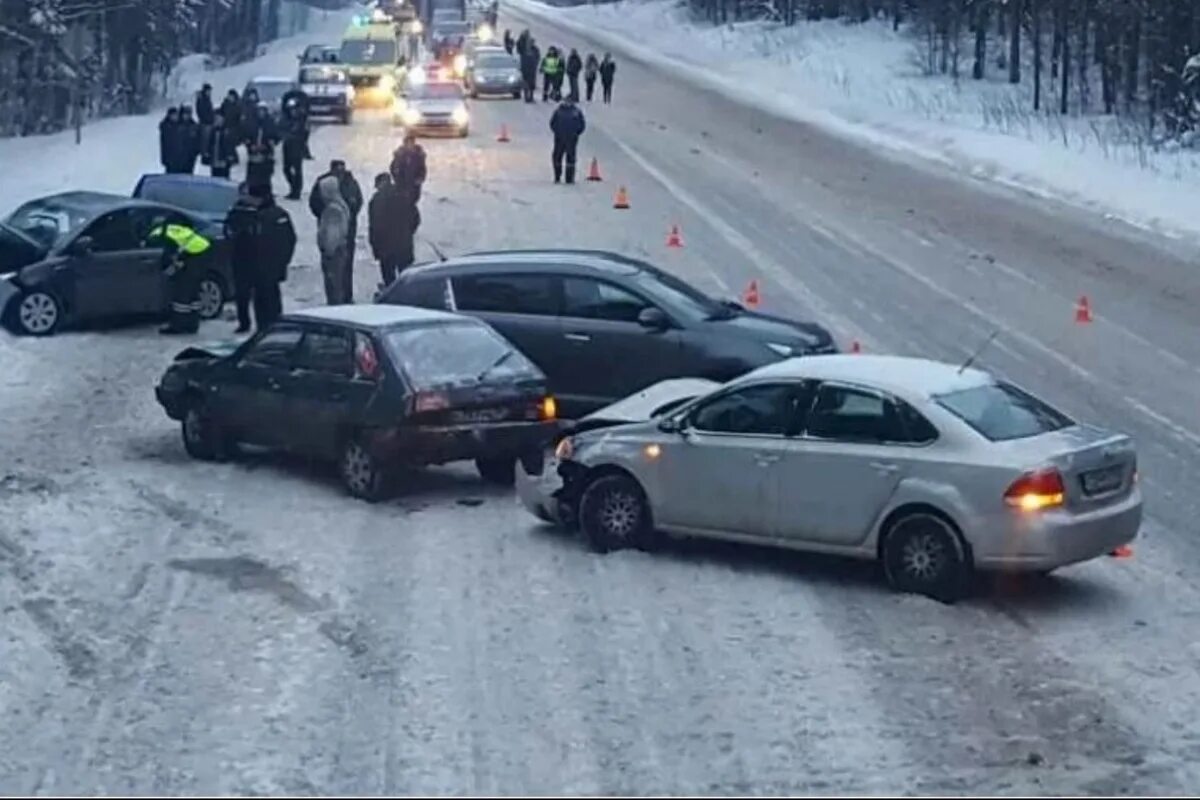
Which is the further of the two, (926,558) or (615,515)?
(615,515)

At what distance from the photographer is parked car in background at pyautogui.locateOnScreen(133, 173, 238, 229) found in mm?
30281

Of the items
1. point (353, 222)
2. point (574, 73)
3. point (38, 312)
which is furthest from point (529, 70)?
point (38, 312)

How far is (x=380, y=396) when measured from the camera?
17.3m

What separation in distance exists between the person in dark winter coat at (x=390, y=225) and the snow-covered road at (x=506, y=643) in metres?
4.34

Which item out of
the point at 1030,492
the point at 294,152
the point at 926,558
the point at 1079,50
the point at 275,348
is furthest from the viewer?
the point at 1079,50

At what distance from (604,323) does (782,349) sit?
5.12 ft

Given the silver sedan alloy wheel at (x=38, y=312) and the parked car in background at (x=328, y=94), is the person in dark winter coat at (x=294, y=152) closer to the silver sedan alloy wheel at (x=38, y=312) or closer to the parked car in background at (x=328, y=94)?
the silver sedan alloy wheel at (x=38, y=312)

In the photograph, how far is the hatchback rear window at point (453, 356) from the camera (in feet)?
56.9

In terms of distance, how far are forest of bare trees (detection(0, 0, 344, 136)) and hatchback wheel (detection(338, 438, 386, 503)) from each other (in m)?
39.3

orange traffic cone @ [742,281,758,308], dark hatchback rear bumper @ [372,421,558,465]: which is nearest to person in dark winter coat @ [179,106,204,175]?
orange traffic cone @ [742,281,758,308]

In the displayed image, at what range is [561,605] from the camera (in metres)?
14.0

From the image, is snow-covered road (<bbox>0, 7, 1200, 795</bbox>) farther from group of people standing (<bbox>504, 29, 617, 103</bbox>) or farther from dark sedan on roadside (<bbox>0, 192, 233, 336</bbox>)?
group of people standing (<bbox>504, 29, 617, 103</bbox>)

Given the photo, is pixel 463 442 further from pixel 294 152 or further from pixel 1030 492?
pixel 294 152

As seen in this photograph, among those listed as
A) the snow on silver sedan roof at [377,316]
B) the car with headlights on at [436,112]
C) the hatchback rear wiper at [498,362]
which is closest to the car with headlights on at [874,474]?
the hatchback rear wiper at [498,362]
